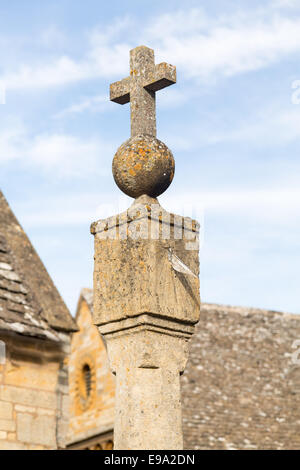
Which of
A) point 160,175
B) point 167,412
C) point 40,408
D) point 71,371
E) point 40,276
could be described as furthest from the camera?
point 71,371

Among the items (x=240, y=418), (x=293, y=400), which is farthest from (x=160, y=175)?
(x=293, y=400)

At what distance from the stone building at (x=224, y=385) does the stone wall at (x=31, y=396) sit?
7832mm

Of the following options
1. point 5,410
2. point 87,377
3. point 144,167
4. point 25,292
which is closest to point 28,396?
point 5,410

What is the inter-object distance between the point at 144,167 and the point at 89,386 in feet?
48.3

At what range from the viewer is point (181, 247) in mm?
5242

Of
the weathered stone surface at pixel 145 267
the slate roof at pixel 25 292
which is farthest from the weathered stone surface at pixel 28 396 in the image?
the weathered stone surface at pixel 145 267

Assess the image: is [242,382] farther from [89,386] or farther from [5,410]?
[5,410]

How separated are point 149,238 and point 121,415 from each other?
3.44 ft

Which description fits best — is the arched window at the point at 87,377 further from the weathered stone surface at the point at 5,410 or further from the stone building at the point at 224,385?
the weathered stone surface at the point at 5,410

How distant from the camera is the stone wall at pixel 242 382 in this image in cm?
1842

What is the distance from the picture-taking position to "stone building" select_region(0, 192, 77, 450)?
30.4ft

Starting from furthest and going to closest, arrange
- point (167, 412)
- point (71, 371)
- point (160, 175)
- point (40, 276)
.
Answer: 1. point (71, 371)
2. point (40, 276)
3. point (160, 175)
4. point (167, 412)
